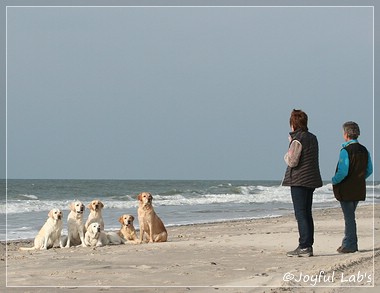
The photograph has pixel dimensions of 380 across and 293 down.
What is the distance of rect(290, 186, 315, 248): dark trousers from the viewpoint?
820 cm

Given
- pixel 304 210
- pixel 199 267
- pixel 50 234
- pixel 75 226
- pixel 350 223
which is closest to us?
pixel 199 267

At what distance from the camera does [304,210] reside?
8.27 m

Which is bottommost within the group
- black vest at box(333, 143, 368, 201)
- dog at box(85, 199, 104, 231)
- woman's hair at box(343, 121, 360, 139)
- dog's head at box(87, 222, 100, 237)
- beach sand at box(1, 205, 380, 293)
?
beach sand at box(1, 205, 380, 293)

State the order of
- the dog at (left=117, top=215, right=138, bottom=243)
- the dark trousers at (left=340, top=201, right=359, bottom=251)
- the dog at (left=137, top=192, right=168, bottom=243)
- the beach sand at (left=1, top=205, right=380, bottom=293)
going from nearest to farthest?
the beach sand at (left=1, top=205, right=380, bottom=293) → the dark trousers at (left=340, top=201, right=359, bottom=251) → the dog at (left=137, top=192, right=168, bottom=243) → the dog at (left=117, top=215, right=138, bottom=243)

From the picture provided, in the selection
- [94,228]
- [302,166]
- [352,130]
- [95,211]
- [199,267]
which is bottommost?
[199,267]

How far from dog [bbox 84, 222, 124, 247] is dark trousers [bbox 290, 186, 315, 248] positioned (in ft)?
10.3

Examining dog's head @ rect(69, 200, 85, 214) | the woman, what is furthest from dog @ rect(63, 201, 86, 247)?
the woman

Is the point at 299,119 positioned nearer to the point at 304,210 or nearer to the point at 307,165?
the point at 307,165

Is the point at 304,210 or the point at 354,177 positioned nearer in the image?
the point at 304,210

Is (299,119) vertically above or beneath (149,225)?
above

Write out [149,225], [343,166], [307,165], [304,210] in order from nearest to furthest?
[307,165]
[304,210]
[343,166]
[149,225]

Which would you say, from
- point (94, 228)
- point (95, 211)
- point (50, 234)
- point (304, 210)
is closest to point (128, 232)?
point (95, 211)

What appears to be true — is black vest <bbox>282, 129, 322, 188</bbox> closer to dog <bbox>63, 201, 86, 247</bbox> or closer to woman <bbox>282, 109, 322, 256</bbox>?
woman <bbox>282, 109, 322, 256</bbox>

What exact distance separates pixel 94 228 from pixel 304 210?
3.29 meters
